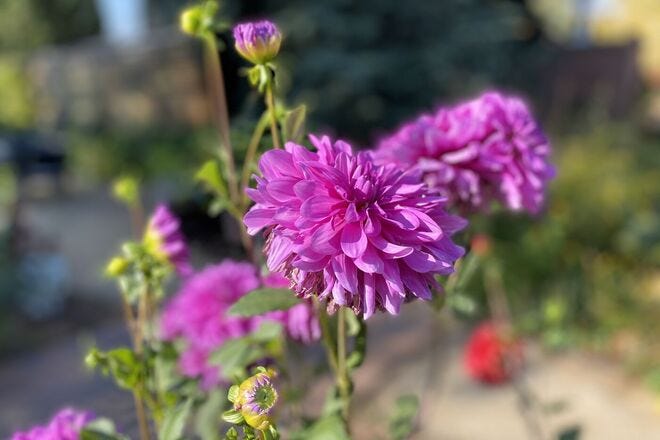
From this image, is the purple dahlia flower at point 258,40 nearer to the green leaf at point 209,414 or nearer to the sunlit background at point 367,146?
the sunlit background at point 367,146

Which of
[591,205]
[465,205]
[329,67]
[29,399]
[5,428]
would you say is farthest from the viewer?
[329,67]

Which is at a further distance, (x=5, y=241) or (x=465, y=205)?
(x=5, y=241)

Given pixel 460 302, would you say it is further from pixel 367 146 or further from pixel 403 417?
pixel 367 146

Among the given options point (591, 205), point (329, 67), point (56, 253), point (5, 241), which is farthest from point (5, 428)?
point (329, 67)

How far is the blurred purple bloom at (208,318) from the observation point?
78 centimetres

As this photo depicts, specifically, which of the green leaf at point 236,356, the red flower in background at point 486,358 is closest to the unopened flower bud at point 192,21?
the green leaf at point 236,356

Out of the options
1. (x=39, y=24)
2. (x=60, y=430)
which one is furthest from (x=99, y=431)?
(x=39, y=24)

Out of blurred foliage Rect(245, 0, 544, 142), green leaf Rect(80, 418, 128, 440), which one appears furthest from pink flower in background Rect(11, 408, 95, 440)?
blurred foliage Rect(245, 0, 544, 142)

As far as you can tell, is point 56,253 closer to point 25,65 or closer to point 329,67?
point 329,67

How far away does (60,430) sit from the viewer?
624mm

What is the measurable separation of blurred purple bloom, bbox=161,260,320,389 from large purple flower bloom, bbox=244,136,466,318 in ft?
0.92

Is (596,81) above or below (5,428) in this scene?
above

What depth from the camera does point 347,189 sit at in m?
0.47

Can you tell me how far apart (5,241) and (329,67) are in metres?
2.32
